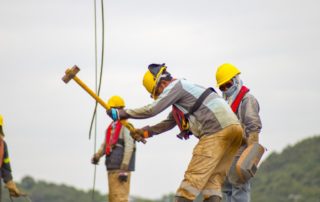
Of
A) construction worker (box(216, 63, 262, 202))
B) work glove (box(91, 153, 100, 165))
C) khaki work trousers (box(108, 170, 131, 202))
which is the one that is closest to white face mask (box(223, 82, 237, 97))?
construction worker (box(216, 63, 262, 202))

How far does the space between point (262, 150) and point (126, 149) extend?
20.0ft

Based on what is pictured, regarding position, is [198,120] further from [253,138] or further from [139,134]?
[253,138]

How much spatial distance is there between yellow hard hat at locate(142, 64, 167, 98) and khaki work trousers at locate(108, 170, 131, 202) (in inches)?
274

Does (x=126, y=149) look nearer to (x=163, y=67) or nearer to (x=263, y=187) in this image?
(x=163, y=67)

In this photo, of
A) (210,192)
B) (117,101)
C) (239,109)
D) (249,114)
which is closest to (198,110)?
(210,192)

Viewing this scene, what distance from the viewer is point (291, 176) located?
159 feet

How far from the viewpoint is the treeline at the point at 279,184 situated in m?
44.6

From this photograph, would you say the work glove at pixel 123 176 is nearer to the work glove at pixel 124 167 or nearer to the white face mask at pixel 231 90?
the work glove at pixel 124 167

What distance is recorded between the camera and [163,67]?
1633 centimetres

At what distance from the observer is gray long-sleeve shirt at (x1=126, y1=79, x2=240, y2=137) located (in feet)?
52.5

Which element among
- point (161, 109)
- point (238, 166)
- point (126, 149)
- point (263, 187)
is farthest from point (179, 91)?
point (263, 187)

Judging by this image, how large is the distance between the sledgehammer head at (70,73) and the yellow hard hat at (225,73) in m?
2.43

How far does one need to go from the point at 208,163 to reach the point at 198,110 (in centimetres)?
70

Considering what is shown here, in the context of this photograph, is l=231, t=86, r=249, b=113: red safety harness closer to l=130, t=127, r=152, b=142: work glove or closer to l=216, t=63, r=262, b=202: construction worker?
l=216, t=63, r=262, b=202: construction worker
